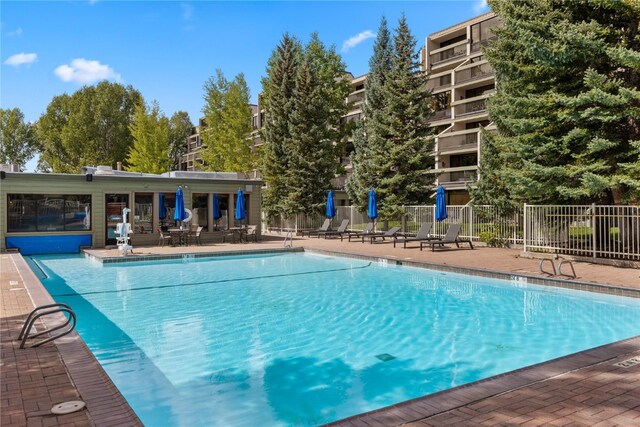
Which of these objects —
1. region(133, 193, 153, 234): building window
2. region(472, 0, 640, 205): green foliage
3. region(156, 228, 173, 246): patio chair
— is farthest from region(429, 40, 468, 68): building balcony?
region(156, 228, 173, 246): patio chair

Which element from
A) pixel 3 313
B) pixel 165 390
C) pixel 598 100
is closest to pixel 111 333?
pixel 3 313

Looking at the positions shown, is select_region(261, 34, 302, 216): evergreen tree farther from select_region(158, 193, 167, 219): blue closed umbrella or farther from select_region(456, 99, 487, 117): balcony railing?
select_region(456, 99, 487, 117): balcony railing

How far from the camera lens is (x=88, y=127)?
161 feet

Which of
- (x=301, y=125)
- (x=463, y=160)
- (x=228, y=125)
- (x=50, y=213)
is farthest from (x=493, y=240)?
(x=463, y=160)

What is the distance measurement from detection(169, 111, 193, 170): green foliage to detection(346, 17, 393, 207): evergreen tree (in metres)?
50.5

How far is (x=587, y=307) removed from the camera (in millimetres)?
9211

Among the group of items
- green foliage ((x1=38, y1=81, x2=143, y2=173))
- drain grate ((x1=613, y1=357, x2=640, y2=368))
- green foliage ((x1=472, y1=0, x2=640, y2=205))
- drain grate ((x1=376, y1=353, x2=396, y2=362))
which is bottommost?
drain grate ((x1=376, y1=353, x2=396, y2=362))

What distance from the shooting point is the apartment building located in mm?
41375

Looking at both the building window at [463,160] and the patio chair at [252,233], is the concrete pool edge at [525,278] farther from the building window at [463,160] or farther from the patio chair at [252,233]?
the building window at [463,160]

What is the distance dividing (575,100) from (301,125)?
18911 millimetres

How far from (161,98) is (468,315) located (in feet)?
132

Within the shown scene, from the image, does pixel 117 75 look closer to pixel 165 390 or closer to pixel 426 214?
pixel 426 214

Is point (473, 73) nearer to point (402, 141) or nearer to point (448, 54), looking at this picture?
point (448, 54)

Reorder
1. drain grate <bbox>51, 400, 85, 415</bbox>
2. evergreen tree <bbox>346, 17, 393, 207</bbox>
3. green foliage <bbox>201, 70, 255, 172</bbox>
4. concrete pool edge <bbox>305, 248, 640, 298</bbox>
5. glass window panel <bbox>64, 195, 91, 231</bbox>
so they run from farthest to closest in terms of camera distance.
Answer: green foliage <bbox>201, 70, 255, 172</bbox>, evergreen tree <bbox>346, 17, 393, 207</bbox>, glass window panel <bbox>64, 195, 91, 231</bbox>, concrete pool edge <bbox>305, 248, 640, 298</bbox>, drain grate <bbox>51, 400, 85, 415</bbox>
